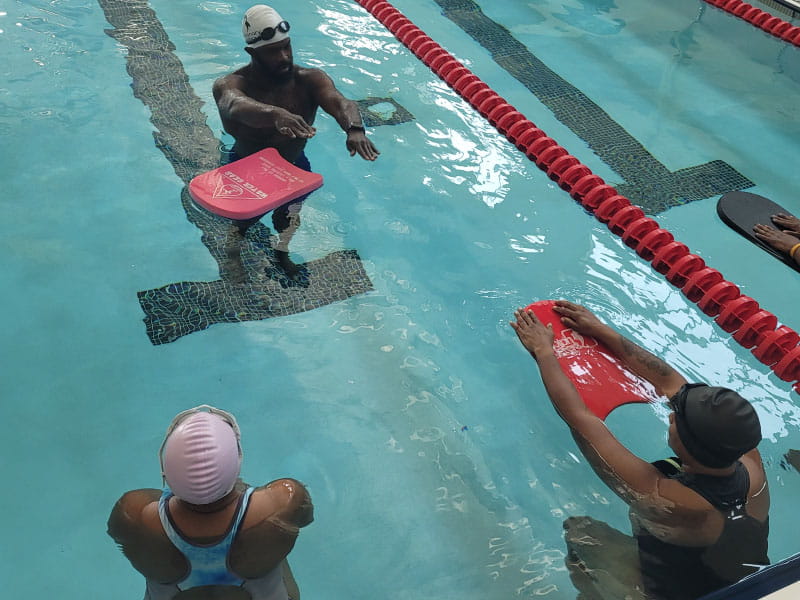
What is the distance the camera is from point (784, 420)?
3.96m

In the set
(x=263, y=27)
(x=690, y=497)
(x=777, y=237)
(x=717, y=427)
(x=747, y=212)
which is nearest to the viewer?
(x=717, y=427)

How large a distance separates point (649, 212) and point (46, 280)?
4.14 metres

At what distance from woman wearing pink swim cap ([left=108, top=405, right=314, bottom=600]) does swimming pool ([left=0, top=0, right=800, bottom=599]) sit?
1060mm

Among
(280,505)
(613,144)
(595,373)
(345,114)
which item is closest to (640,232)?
(613,144)

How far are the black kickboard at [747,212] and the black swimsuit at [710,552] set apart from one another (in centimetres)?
286

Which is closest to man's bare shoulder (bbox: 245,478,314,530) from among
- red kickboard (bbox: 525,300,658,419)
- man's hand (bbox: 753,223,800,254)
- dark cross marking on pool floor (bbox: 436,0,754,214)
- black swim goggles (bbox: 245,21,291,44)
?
red kickboard (bbox: 525,300,658,419)

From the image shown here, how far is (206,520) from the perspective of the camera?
6.49ft

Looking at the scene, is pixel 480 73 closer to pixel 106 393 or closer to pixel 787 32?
pixel 787 32

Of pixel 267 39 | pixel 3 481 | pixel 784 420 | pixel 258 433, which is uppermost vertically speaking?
pixel 267 39

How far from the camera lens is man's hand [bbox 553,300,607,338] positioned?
3.68 meters

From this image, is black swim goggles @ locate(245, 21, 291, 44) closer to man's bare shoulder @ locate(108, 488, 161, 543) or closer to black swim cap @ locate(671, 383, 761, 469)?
man's bare shoulder @ locate(108, 488, 161, 543)

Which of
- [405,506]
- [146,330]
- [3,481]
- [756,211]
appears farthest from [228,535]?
[756,211]

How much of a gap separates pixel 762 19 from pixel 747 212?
388 centimetres

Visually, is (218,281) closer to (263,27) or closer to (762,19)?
(263,27)
